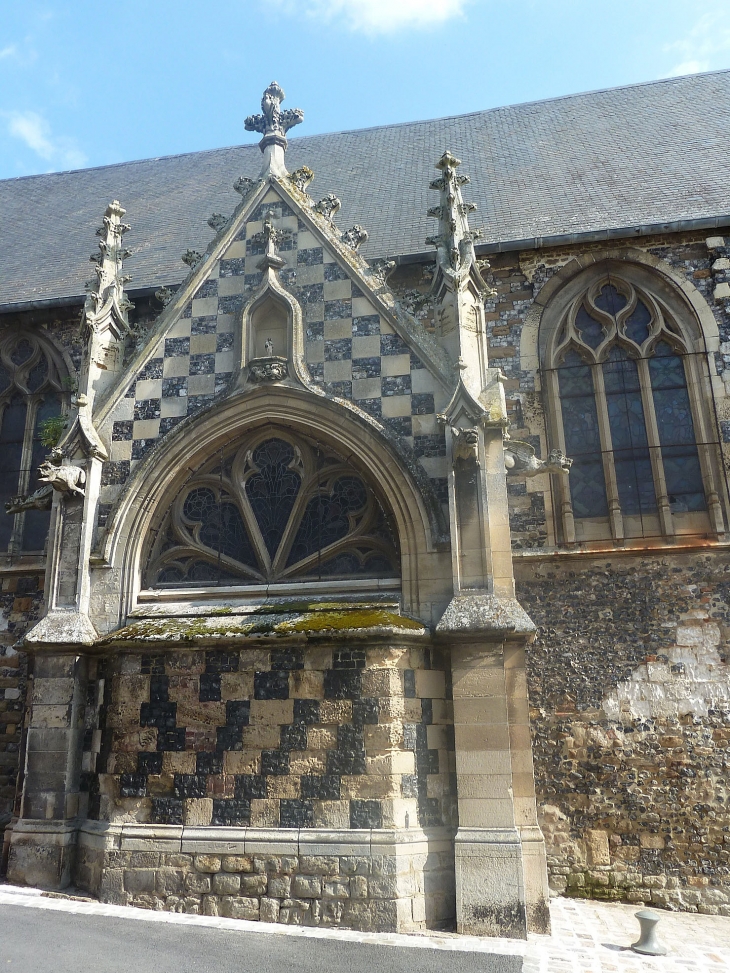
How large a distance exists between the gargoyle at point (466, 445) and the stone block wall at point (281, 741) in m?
1.78

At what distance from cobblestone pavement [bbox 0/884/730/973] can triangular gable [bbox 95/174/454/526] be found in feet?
11.9

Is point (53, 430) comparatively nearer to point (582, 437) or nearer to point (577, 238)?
point (582, 437)

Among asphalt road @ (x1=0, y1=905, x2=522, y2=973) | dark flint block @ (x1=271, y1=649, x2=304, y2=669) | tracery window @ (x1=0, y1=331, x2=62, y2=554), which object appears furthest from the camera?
tracery window @ (x1=0, y1=331, x2=62, y2=554)

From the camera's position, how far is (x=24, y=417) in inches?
451

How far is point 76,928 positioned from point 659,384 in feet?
27.6

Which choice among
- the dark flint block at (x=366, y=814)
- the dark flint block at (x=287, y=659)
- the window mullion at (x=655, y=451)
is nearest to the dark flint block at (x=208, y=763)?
the dark flint block at (x=287, y=659)

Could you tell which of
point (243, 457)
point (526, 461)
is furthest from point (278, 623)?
point (526, 461)

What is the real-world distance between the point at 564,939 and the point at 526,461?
164 inches

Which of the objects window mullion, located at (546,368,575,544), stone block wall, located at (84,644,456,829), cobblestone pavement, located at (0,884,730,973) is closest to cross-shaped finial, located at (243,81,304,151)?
window mullion, located at (546,368,575,544)

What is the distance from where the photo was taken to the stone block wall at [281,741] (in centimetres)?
658

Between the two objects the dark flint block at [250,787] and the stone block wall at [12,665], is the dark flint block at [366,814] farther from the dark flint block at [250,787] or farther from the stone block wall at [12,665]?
the stone block wall at [12,665]

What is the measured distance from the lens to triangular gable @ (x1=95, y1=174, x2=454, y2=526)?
7.78 metres

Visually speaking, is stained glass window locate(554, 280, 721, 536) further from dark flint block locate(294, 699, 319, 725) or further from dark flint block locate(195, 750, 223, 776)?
dark flint block locate(195, 750, 223, 776)

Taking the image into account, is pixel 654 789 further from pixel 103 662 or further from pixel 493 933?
pixel 103 662
